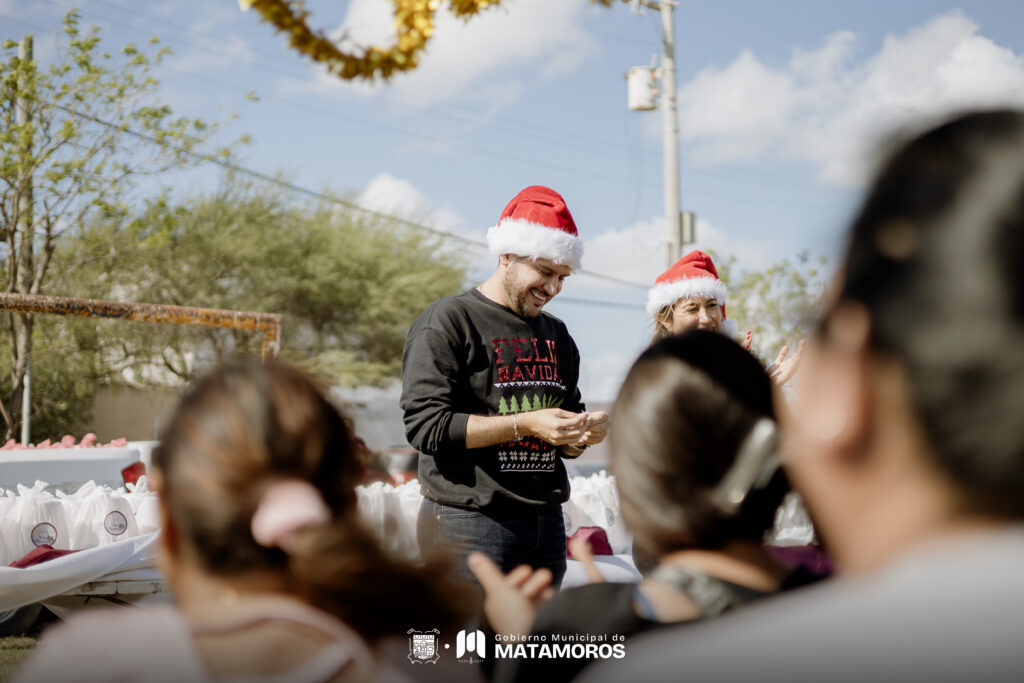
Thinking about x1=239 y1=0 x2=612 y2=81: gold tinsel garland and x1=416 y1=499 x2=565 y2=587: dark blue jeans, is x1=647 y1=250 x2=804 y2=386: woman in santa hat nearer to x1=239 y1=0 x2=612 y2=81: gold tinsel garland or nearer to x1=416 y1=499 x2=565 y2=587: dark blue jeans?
x1=416 y1=499 x2=565 y2=587: dark blue jeans

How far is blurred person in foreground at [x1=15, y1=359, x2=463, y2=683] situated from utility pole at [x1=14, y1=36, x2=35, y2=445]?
41.0 ft

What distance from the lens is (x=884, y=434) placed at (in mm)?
611

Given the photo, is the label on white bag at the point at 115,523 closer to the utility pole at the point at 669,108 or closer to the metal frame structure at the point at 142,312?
the metal frame structure at the point at 142,312

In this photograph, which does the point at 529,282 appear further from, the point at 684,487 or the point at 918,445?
the point at 918,445

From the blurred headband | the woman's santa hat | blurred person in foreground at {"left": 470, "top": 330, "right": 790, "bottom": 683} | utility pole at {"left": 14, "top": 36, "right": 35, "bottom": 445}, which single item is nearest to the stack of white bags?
the woman's santa hat

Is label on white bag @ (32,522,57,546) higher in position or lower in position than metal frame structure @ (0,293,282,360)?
lower

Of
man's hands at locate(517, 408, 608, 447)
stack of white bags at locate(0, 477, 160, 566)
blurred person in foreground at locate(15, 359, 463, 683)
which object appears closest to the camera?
blurred person in foreground at locate(15, 359, 463, 683)

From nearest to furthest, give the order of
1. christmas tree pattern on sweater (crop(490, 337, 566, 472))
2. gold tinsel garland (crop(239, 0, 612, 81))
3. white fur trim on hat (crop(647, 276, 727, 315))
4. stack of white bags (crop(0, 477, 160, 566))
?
gold tinsel garland (crop(239, 0, 612, 81)) → christmas tree pattern on sweater (crop(490, 337, 566, 472)) → white fur trim on hat (crop(647, 276, 727, 315)) → stack of white bags (crop(0, 477, 160, 566))

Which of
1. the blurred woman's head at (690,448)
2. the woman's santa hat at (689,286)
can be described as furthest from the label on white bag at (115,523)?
the blurred woman's head at (690,448)

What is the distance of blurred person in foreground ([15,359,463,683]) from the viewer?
1003 mm

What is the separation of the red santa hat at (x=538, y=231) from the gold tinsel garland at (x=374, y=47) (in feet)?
2.80

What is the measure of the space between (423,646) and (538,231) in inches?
71.8

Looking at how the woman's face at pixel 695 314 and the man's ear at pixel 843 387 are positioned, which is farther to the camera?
the woman's face at pixel 695 314

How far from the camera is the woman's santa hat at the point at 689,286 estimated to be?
11.4 ft
